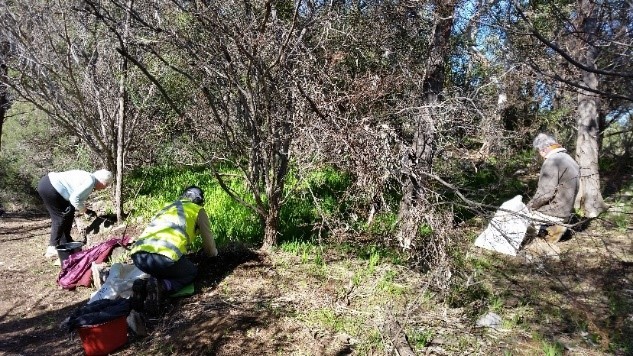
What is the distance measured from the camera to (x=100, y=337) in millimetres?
3838

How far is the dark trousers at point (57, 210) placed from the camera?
6141 mm

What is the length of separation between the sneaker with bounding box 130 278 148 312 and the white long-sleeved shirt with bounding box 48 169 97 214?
7.01ft

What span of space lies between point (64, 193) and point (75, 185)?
16cm

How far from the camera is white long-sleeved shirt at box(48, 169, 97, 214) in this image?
236 inches

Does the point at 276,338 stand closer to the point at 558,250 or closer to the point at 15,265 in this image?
the point at 558,250

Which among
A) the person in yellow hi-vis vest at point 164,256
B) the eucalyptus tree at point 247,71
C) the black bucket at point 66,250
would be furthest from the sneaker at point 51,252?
the eucalyptus tree at point 247,71

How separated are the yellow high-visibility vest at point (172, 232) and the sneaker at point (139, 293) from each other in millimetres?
281

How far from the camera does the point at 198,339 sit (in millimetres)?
3986

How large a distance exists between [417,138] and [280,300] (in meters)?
2.16

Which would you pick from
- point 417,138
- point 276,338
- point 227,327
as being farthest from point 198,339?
point 417,138

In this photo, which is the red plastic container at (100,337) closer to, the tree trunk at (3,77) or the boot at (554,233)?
the boot at (554,233)

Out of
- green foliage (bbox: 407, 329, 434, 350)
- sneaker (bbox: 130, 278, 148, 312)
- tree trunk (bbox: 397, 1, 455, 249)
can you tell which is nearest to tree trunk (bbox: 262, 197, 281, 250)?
tree trunk (bbox: 397, 1, 455, 249)

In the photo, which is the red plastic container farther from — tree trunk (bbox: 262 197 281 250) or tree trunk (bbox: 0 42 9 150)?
tree trunk (bbox: 0 42 9 150)

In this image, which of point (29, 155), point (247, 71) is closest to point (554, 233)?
point (247, 71)
